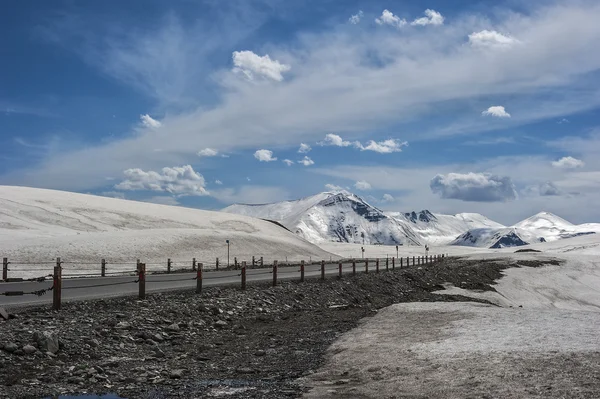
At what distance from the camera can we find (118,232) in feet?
256

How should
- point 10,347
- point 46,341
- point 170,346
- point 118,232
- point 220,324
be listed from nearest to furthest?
point 10,347 → point 46,341 → point 170,346 → point 220,324 → point 118,232

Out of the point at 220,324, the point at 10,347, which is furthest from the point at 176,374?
the point at 220,324

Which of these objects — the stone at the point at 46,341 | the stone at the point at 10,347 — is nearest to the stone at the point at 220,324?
the stone at the point at 46,341

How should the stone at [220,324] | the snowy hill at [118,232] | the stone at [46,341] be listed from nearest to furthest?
the stone at [46,341]
the stone at [220,324]
the snowy hill at [118,232]

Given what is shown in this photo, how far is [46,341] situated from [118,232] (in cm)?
6792

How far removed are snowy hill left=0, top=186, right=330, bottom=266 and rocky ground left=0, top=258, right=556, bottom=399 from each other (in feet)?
129

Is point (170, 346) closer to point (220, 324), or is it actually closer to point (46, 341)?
point (46, 341)

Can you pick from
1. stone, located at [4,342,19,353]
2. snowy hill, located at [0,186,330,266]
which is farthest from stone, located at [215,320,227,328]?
snowy hill, located at [0,186,330,266]

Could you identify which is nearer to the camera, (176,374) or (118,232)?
(176,374)

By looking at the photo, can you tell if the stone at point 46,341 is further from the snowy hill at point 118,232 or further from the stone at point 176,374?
the snowy hill at point 118,232

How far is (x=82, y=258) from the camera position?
59.4 m

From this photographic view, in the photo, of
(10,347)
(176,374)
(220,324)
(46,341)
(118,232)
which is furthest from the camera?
(118,232)

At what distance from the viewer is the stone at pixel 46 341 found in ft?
41.3

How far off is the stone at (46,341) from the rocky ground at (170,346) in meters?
0.02
